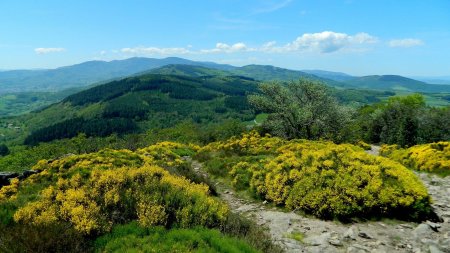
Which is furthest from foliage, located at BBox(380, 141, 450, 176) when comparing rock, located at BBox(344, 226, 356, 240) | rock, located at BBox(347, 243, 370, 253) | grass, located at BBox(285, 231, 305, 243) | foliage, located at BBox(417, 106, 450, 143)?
foliage, located at BBox(417, 106, 450, 143)

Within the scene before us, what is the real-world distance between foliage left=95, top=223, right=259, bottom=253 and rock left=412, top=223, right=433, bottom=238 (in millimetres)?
6721

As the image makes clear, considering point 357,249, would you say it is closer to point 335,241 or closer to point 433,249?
point 335,241

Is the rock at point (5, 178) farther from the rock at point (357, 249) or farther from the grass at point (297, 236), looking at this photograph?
the rock at point (357, 249)

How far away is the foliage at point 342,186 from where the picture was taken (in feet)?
42.8

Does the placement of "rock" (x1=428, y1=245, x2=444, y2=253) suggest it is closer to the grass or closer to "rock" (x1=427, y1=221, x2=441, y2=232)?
"rock" (x1=427, y1=221, x2=441, y2=232)

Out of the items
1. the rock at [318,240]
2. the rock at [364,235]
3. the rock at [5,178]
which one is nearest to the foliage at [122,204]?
the rock at [318,240]

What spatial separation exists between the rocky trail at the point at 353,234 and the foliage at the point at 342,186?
576 millimetres

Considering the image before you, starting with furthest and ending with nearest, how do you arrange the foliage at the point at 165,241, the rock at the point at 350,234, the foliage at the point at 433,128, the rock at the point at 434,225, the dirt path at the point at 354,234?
the foliage at the point at 433,128
the rock at the point at 434,225
the rock at the point at 350,234
the dirt path at the point at 354,234
the foliage at the point at 165,241

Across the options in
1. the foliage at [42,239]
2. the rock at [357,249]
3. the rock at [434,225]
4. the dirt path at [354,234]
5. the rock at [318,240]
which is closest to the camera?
the foliage at [42,239]

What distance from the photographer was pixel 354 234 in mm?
11117

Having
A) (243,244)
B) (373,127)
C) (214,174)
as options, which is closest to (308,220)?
(243,244)

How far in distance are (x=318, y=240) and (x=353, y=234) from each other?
132 centimetres

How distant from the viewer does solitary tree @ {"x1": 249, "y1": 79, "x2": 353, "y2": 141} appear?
39344 millimetres

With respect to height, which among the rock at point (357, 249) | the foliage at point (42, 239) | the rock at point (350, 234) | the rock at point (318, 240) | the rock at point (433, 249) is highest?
the foliage at point (42, 239)
